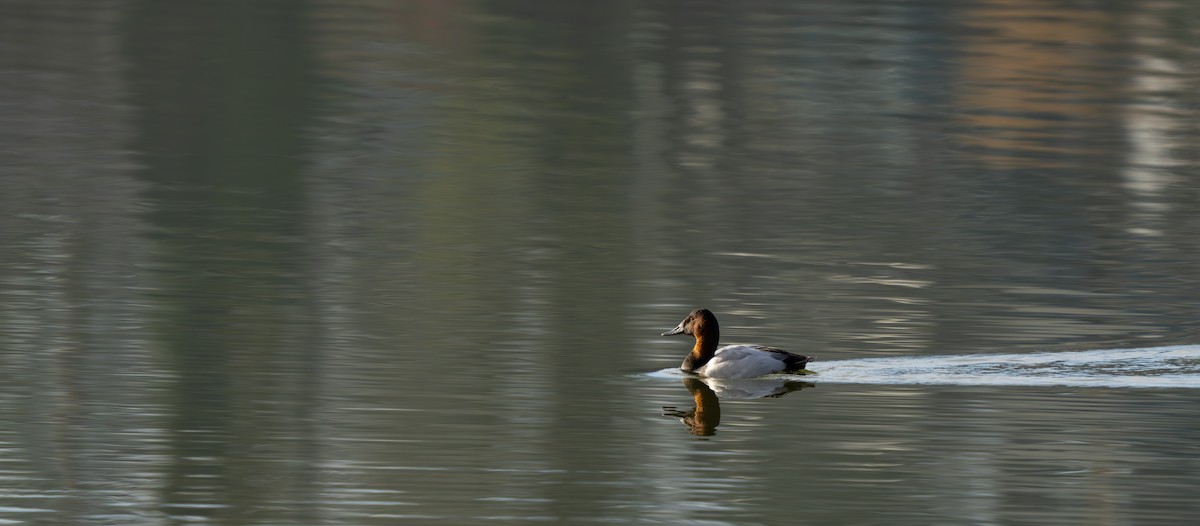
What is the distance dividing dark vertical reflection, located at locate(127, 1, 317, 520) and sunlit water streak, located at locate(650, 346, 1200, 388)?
316cm

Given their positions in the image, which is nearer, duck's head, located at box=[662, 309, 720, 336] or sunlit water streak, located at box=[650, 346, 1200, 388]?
sunlit water streak, located at box=[650, 346, 1200, 388]

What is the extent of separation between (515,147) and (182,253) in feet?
34.4

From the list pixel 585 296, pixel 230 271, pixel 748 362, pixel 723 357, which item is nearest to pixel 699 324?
pixel 723 357

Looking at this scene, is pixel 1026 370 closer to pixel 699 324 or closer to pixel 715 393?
pixel 715 393

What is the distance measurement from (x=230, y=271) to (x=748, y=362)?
20.3ft

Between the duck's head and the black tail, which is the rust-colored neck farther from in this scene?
the black tail

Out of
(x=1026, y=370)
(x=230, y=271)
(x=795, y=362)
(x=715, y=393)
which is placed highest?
(x=795, y=362)

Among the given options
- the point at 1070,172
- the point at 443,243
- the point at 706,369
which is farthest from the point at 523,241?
the point at 1070,172

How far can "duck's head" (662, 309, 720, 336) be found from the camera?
52.3ft

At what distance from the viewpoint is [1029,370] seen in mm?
15453

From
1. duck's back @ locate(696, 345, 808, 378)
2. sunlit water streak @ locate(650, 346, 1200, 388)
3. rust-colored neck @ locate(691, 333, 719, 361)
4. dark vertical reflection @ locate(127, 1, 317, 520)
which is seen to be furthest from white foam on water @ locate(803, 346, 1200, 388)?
dark vertical reflection @ locate(127, 1, 317, 520)

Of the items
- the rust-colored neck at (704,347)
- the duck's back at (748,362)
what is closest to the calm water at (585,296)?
the duck's back at (748,362)

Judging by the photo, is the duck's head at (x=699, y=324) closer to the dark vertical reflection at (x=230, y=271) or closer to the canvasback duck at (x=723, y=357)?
the canvasback duck at (x=723, y=357)

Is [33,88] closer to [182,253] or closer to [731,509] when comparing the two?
[182,253]
